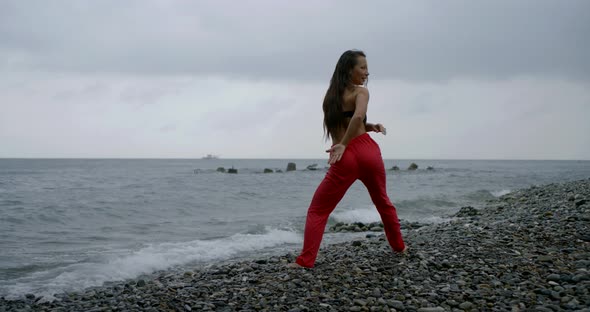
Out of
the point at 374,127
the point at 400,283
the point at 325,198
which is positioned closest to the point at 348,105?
the point at 374,127

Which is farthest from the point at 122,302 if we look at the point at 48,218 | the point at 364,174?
the point at 48,218

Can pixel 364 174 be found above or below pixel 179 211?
above

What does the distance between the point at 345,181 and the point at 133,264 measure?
4.29 metres

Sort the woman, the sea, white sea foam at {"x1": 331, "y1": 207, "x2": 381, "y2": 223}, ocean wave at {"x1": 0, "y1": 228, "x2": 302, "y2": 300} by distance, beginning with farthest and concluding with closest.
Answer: white sea foam at {"x1": 331, "y1": 207, "x2": 381, "y2": 223} < the sea < ocean wave at {"x1": 0, "y1": 228, "x2": 302, "y2": 300} < the woman

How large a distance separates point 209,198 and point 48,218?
758 cm

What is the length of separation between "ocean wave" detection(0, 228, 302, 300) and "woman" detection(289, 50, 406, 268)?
324 cm

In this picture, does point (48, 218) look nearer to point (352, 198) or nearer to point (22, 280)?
point (22, 280)

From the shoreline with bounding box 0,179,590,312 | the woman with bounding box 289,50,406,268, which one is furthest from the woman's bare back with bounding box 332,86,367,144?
the shoreline with bounding box 0,179,590,312

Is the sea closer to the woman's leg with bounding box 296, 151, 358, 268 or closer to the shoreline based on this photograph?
the shoreline

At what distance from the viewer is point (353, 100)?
5535 mm

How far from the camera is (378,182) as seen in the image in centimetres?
A: 571

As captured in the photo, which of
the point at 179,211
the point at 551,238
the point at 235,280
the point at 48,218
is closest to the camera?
the point at 235,280

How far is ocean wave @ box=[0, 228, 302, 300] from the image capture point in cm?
676

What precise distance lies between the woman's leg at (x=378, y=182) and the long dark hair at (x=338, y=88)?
19.0 inches
